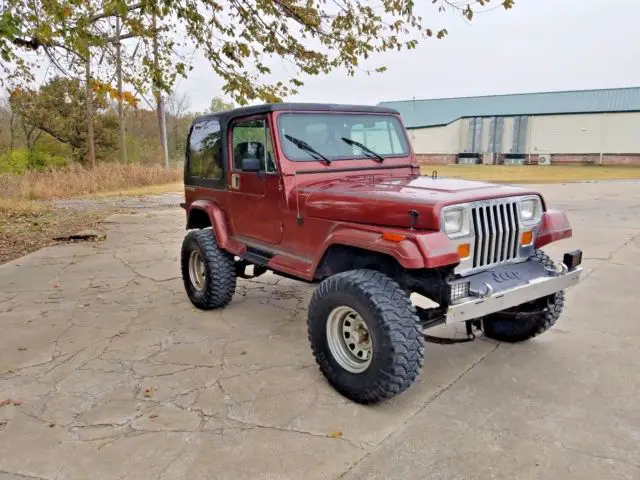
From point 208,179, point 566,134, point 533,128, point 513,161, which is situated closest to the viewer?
point 208,179

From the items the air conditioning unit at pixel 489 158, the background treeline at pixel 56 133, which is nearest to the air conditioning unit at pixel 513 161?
the air conditioning unit at pixel 489 158

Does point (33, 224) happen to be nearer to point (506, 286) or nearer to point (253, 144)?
point (253, 144)

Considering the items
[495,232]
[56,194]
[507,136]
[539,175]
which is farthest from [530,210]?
[507,136]

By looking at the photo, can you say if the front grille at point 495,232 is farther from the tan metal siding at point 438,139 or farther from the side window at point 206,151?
the tan metal siding at point 438,139

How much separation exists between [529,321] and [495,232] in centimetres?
111

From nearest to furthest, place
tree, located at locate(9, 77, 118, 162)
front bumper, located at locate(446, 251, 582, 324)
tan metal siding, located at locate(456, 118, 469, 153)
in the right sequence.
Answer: front bumper, located at locate(446, 251, 582, 324)
tree, located at locate(9, 77, 118, 162)
tan metal siding, located at locate(456, 118, 469, 153)

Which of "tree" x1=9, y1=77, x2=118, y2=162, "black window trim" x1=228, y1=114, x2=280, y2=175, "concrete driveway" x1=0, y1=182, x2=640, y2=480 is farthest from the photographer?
"tree" x1=9, y1=77, x2=118, y2=162

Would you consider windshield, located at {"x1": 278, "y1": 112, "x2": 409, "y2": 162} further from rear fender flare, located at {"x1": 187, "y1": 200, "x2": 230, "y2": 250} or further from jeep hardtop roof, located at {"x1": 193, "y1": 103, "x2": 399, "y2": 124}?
rear fender flare, located at {"x1": 187, "y1": 200, "x2": 230, "y2": 250}

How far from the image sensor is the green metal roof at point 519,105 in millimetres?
36875

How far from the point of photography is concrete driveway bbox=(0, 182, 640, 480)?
2.41m

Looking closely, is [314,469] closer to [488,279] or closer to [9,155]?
[488,279]

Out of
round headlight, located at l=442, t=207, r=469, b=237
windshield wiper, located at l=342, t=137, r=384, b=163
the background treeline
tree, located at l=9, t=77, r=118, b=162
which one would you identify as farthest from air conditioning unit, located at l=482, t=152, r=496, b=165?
round headlight, located at l=442, t=207, r=469, b=237

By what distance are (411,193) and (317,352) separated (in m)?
1.21

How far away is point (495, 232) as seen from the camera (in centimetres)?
301
